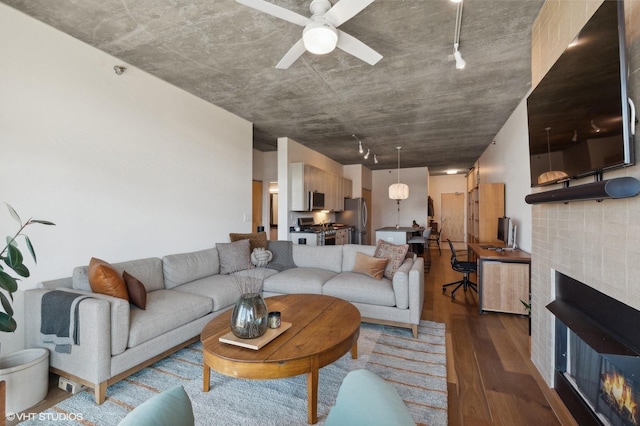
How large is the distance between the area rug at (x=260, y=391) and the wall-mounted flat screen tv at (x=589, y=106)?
5.52 ft

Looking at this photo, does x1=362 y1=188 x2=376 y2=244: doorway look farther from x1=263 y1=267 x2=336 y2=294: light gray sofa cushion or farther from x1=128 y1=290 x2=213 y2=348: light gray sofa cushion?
x1=128 y1=290 x2=213 y2=348: light gray sofa cushion

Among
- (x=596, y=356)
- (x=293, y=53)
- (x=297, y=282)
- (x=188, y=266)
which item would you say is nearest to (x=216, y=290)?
(x=188, y=266)

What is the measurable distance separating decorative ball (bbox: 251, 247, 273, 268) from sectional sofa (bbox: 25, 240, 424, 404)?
0.12 meters

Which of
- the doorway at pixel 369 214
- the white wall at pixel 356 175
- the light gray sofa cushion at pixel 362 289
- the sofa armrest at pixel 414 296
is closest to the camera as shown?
the sofa armrest at pixel 414 296

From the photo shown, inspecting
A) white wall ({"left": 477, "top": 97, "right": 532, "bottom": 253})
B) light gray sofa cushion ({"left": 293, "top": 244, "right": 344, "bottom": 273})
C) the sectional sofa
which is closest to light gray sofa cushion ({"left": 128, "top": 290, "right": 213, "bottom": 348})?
the sectional sofa

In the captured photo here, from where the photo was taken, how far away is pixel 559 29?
6.31ft

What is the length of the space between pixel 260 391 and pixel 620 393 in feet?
6.65

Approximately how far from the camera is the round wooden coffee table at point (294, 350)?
1592 millimetres

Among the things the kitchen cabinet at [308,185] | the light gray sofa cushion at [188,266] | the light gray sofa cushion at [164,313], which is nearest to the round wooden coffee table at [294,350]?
the light gray sofa cushion at [164,313]

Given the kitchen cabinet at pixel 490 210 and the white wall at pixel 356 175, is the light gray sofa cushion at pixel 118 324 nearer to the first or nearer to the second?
the kitchen cabinet at pixel 490 210

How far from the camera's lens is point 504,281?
3438 mm

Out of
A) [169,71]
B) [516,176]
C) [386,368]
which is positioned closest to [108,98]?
[169,71]

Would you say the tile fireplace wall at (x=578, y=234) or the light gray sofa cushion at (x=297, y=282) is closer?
the tile fireplace wall at (x=578, y=234)

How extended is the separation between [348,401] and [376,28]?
8.82 feet
